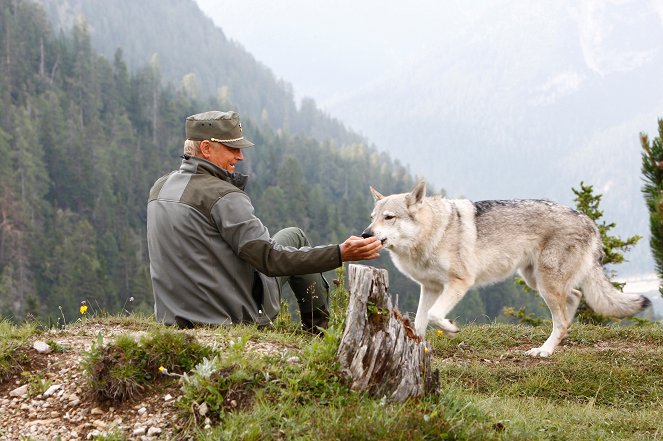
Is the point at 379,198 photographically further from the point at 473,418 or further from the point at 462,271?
the point at 473,418

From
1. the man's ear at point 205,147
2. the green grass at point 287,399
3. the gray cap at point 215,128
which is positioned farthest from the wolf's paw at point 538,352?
the man's ear at point 205,147

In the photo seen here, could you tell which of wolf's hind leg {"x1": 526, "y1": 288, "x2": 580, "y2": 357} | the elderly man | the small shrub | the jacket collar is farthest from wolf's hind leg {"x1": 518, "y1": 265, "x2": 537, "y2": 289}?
the small shrub

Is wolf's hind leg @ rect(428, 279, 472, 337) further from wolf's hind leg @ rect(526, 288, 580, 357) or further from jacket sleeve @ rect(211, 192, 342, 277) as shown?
jacket sleeve @ rect(211, 192, 342, 277)

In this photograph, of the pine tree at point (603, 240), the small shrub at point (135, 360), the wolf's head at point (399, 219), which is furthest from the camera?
the pine tree at point (603, 240)

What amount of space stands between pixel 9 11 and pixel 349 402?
134006mm

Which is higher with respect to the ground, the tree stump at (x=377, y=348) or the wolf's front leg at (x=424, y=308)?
the tree stump at (x=377, y=348)

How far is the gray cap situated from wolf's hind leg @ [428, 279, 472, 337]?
3475mm

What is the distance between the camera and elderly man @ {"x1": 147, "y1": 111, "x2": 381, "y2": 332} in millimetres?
6426

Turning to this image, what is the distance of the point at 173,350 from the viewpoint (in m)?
5.59

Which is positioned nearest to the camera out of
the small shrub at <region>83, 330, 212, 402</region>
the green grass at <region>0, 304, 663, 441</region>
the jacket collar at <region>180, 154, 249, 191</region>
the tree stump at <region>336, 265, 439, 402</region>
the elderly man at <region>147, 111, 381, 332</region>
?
the green grass at <region>0, 304, 663, 441</region>

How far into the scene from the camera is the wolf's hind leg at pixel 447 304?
29.1 feet

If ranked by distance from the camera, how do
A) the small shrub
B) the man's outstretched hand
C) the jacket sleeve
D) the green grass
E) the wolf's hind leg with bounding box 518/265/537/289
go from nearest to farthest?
the green grass < the small shrub < the man's outstretched hand < the jacket sleeve < the wolf's hind leg with bounding box 518/265/537/289

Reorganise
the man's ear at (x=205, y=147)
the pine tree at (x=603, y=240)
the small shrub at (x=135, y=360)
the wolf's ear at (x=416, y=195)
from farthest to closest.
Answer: the pine tree at (x=603, y=240) < the wolf's ear at (x=416, y=195) < the man's ear at (x=205, y=147) < the small shrub at (x=135, y=360)

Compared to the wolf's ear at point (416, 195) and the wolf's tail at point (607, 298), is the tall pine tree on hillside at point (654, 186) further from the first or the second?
the wolf's ear at point (416, 195)
